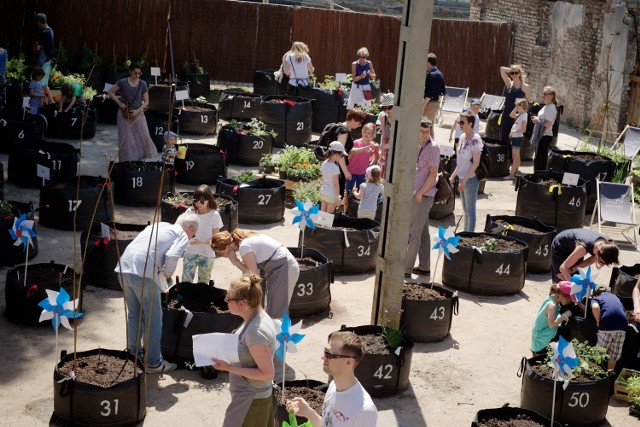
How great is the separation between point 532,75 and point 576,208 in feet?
37.4

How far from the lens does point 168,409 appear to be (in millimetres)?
7930

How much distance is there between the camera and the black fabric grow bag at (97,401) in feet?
24.3

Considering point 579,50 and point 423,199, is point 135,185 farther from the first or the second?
point 579,50

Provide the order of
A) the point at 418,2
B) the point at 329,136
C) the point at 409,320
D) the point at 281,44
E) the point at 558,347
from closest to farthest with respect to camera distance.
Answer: the point at 558,347 < the point at 418,2 < the point at 409,320 < the point at 329,136 < the point at 281,44

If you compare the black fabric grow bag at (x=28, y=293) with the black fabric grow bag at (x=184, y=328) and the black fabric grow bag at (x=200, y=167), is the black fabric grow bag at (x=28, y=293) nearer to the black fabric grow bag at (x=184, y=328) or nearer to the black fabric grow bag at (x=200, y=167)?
the black fabric grow bag at (x=184, y=328)

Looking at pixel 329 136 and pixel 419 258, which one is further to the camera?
pixel 329 136

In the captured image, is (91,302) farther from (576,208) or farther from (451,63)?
(451,63)

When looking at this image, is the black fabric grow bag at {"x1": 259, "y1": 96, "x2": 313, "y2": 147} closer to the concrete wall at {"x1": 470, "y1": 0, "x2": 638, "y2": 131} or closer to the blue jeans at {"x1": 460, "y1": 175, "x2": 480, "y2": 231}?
the concrete wall at {"x1": 470, "y1": 0, "x2": 638, "y2": 131}

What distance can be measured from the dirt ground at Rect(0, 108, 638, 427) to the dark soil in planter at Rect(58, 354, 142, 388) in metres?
0.40

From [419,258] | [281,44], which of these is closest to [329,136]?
[419,258]

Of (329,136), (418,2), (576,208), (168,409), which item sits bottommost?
(168,409)

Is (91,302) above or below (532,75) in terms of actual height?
below

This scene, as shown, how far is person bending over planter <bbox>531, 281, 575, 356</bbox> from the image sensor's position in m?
9.11

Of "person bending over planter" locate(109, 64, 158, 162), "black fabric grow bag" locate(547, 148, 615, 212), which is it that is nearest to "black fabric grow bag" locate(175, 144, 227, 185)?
"person bending over planter" locate(109, 64, 158, 162)
